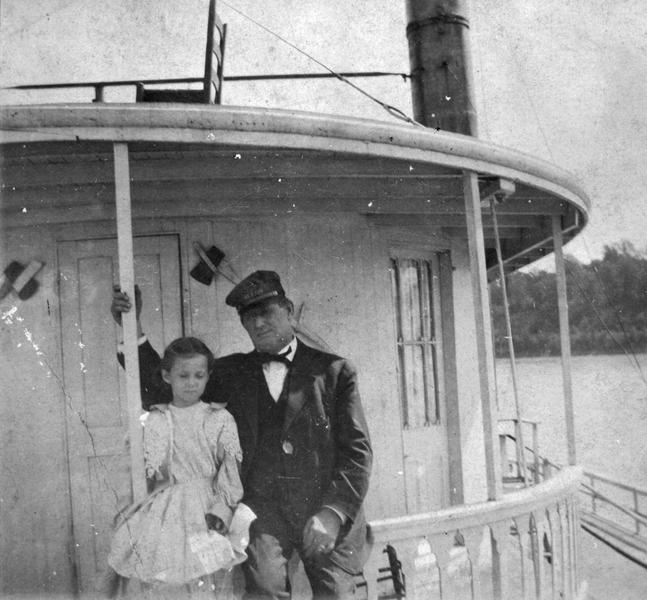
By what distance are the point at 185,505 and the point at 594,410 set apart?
44.9 meters

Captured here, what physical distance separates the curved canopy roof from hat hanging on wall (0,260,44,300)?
1.16 ft

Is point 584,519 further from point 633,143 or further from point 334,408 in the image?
point 633,143

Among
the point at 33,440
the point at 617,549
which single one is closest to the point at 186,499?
the point at 33,440

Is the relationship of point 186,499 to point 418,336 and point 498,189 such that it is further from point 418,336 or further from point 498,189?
point 418,336

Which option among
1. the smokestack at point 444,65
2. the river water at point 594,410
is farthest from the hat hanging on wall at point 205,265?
the river water at point 594,410

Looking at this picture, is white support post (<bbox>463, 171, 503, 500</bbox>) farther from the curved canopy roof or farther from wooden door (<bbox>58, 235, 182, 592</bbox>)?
wooden door (<bbox>58, 235, 182, 592</bbox>)

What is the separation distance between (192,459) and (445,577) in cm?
168

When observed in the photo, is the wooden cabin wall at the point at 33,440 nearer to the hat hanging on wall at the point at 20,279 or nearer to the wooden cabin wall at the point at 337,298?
the hat hanging on wall at the point at 20,279

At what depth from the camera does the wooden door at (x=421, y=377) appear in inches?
239

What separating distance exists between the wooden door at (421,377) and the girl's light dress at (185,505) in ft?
7.80

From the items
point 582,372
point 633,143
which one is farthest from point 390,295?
point 582,372

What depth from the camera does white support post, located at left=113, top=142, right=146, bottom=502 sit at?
140 inches

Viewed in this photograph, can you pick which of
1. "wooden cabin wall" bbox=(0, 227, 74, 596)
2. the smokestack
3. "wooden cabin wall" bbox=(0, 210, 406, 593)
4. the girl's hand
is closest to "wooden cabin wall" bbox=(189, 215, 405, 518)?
"wooden cabin wall" bbox=(0, 210, 406, 593)

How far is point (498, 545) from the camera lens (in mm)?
4211
